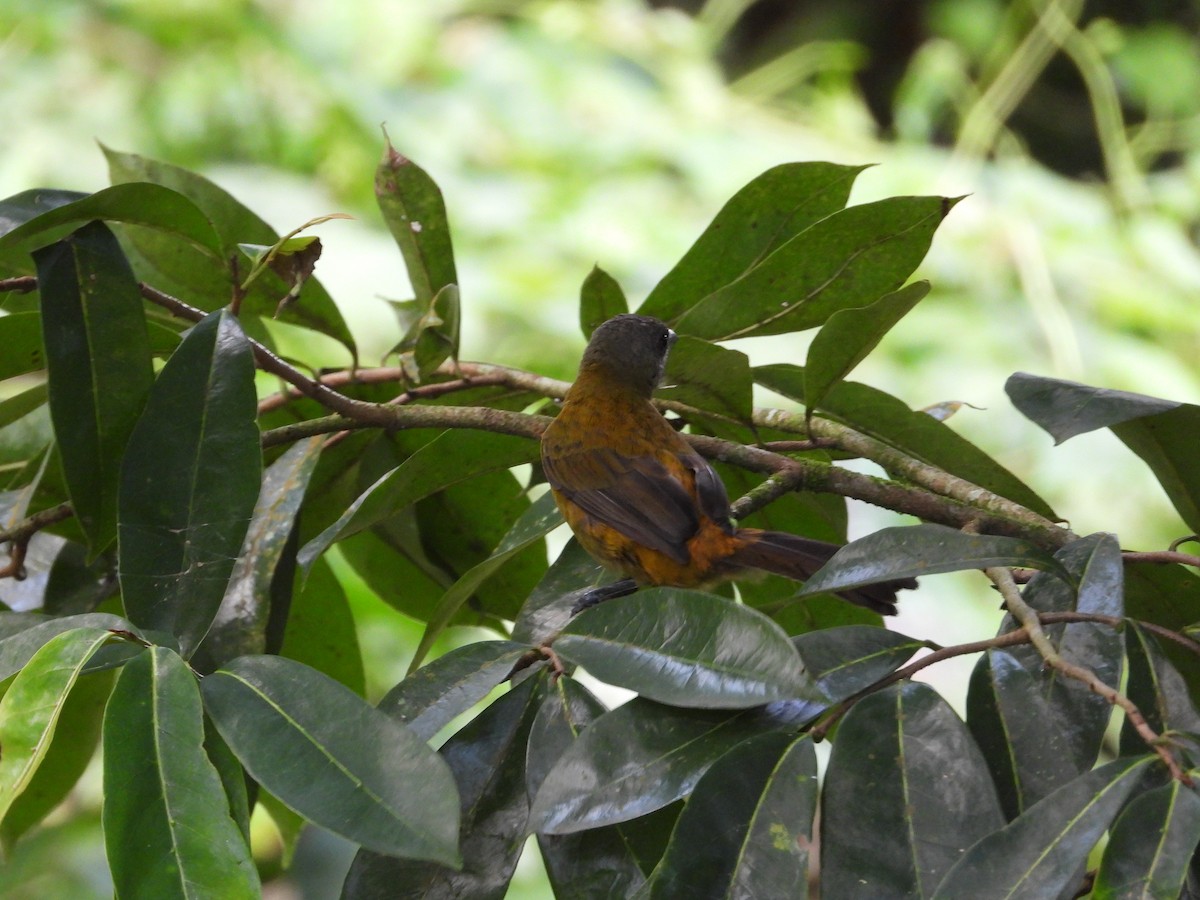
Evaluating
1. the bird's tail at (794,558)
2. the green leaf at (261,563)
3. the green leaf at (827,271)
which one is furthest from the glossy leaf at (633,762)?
the green leaf at (827,271)

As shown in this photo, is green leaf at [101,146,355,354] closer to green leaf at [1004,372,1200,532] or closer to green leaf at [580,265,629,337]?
green leaf at [580,265,629,337]

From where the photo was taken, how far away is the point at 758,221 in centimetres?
147

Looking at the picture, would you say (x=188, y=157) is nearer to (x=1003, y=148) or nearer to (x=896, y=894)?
(x=1003, y=148)

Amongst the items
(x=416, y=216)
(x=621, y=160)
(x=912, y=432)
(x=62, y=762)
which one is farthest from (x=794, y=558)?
(x=621, y=160)

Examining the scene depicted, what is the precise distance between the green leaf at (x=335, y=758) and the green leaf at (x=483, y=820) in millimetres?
130

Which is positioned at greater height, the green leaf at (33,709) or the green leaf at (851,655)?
the green leaf at (33,709)

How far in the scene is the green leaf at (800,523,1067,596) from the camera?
938 millimetres

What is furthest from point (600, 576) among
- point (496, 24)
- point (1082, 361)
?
point (496, 24)

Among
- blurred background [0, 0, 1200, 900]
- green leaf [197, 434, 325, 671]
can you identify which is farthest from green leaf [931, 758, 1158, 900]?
blurred background [0, 0, 1200, 900]

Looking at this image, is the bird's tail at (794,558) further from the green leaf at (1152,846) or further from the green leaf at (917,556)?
the green leaf at (1152,846)

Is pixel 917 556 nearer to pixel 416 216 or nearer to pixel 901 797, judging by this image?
pixel 901 797

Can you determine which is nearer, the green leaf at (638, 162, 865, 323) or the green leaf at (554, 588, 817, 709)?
the green leaf at (554, 588, 817, 709)

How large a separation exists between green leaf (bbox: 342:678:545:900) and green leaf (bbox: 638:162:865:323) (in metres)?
0.68

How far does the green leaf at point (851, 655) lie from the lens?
3.02 feet
